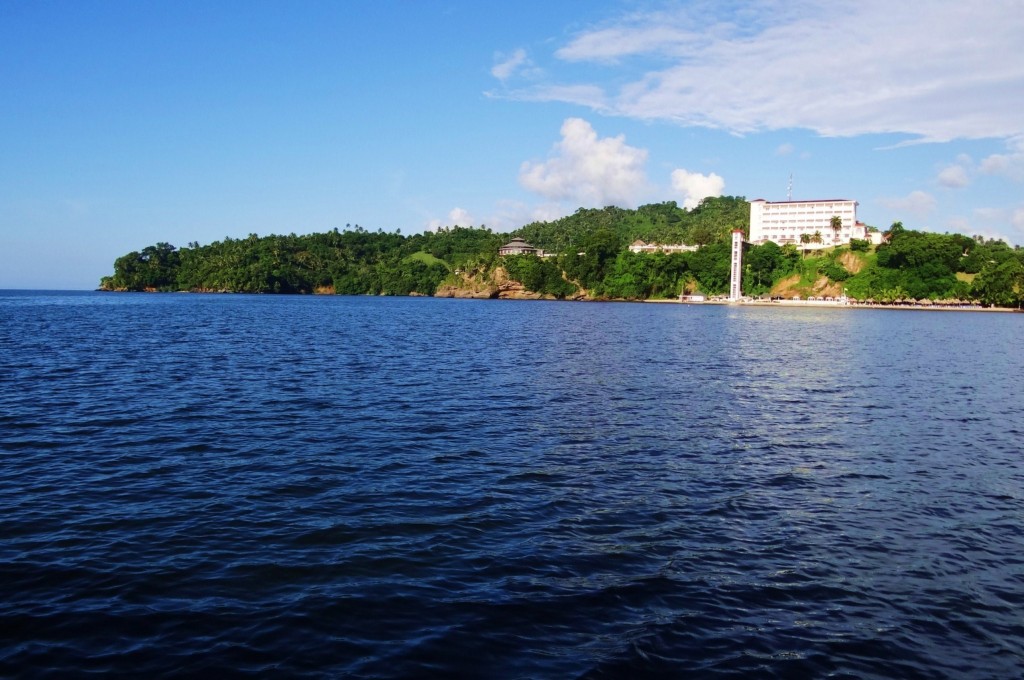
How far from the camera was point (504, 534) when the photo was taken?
47.3ft

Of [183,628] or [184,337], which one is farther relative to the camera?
[184,337]

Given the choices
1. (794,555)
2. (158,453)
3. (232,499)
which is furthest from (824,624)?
(158,453)

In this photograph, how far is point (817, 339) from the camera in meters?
73.4

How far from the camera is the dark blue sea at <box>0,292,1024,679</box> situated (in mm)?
9977

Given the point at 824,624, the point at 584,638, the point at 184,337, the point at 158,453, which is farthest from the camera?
the point at 184,337

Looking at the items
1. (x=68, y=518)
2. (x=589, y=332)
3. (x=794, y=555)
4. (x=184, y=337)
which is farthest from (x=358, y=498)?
(x=589, y=332)

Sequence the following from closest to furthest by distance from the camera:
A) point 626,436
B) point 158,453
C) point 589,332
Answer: point 158,453, point 626,436, point 589,332

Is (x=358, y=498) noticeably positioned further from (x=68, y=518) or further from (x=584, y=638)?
(x=584, y=638)

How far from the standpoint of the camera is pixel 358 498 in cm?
1656

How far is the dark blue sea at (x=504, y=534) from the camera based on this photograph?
998 centimetres

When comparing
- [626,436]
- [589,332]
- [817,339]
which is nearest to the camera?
[626,436]

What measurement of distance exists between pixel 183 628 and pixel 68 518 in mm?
6619

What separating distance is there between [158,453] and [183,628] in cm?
1175

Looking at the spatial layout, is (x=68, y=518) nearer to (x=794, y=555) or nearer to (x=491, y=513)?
(x=491, y=513)
